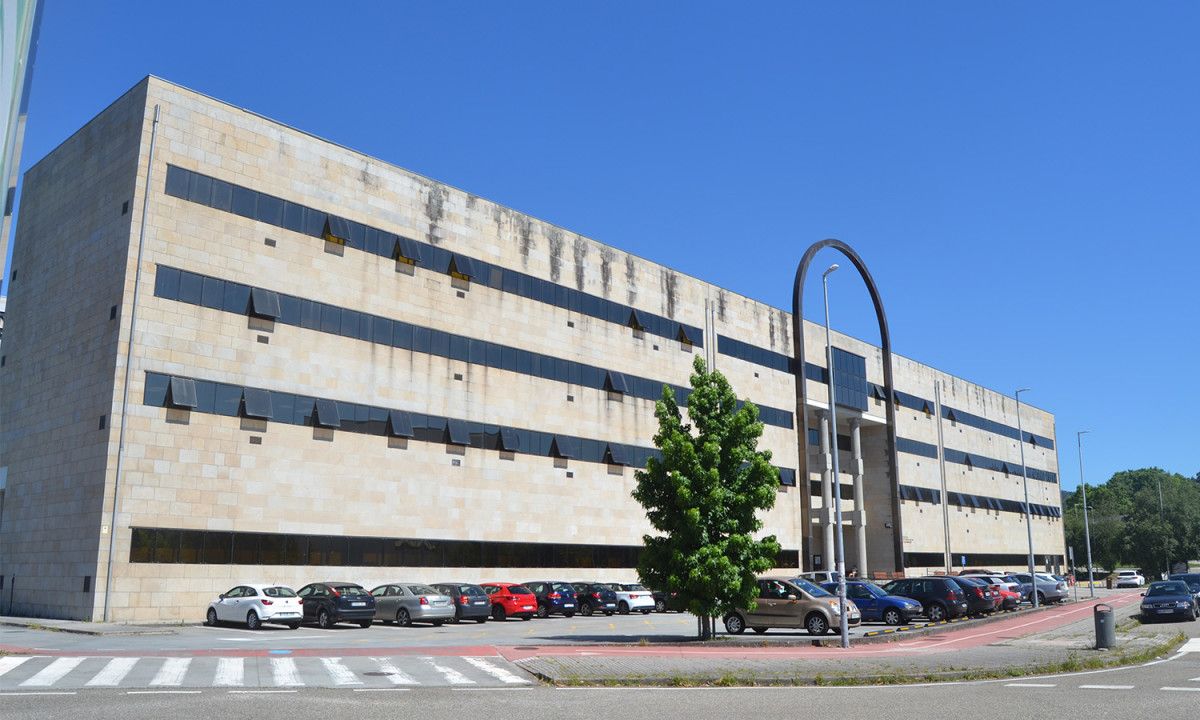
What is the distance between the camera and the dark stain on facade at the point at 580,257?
50.6 metres

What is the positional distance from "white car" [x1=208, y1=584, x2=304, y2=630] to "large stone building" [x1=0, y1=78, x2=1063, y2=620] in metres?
3.01

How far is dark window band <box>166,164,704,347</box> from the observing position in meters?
35.9

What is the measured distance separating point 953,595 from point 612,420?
20.9m

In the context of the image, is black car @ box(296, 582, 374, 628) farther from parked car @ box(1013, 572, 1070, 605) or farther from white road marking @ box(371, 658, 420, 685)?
parked car @ box(1013, 572, 1070, 605)

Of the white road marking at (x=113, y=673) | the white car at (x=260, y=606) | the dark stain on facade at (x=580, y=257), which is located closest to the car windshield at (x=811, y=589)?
the white car at (x=260, y=606)

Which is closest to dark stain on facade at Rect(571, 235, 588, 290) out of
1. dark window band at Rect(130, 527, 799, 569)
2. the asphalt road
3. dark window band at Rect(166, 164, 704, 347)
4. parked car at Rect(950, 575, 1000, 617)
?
dark window band at Rect(166, 164, 704, 347)

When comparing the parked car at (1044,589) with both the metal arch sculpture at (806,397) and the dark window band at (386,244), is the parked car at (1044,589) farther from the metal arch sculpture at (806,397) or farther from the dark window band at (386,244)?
the dark window band at (386,244)

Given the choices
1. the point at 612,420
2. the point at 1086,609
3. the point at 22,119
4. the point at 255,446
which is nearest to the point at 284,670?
the point at 22,119

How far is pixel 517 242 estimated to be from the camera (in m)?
47.6

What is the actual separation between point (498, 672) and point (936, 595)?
22170 millimetres

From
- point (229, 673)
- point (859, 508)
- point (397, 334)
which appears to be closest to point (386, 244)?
point (397, 334)

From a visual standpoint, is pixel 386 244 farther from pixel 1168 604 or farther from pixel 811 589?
pixel 1168 604

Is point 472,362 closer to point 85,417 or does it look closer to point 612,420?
point 612,420

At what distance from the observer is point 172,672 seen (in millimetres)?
17594
